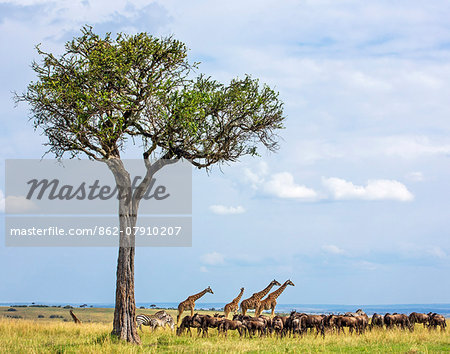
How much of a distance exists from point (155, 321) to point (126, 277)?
5.54m

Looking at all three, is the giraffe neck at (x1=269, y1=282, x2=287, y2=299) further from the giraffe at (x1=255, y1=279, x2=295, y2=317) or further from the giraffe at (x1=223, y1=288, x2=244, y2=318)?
the giraffe at (x1=223, y1=288, x2=244, y2=318)

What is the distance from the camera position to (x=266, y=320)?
25.9m

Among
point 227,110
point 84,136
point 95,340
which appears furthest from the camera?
point 227,110

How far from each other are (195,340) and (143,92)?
37.3 ft

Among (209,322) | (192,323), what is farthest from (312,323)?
(192,323)

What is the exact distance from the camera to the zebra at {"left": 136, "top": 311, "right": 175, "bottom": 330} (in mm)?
27513

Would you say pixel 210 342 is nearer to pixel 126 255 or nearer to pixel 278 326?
→ pixel 278 326

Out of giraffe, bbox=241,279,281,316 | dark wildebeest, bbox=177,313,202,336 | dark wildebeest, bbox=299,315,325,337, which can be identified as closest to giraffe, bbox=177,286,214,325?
giraffe, bbox=241,279,281,316

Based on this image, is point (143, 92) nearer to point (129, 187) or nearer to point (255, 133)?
point (129, 187)

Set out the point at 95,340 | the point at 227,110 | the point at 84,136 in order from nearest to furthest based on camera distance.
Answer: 1. the point at 95,340
2. the point at 84,136
3. the point at 227,110

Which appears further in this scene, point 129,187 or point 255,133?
point 255,133

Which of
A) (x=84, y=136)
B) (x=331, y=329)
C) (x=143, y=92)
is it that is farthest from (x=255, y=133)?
(x=331, y=329)

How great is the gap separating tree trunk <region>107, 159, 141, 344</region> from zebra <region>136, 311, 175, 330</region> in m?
4.09

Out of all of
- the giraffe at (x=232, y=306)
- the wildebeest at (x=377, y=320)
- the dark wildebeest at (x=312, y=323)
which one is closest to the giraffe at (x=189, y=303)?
the giraffe at (x=232, y=306)
